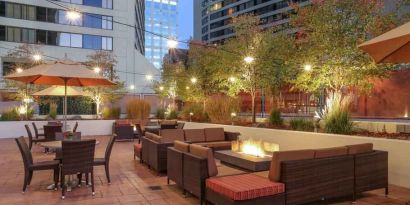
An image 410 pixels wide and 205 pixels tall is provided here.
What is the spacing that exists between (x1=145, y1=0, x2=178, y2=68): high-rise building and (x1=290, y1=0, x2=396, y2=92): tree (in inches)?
4066

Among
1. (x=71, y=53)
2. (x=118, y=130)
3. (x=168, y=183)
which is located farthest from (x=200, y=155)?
(x=71, y=53)

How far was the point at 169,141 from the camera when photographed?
7625mm

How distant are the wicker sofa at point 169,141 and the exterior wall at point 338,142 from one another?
0.82 meters

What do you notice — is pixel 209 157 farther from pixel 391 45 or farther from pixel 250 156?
pixel 391 45

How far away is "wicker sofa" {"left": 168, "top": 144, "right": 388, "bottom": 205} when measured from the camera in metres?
4.19

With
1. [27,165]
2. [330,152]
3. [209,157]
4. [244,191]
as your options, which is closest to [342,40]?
[330,152]

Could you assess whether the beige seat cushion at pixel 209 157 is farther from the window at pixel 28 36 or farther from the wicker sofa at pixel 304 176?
the window at pixel 28 36

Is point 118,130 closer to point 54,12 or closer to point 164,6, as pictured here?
point 54,12

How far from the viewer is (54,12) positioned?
31.1 meters

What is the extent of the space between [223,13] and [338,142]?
61187 millimetres

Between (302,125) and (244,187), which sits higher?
(302,125)

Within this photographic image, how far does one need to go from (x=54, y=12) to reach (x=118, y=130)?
2316 cm

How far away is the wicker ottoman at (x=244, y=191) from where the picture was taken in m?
3.93

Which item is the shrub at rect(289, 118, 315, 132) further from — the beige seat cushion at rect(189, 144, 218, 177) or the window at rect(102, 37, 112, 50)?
the window at rect(102, 37, 112, 50)
